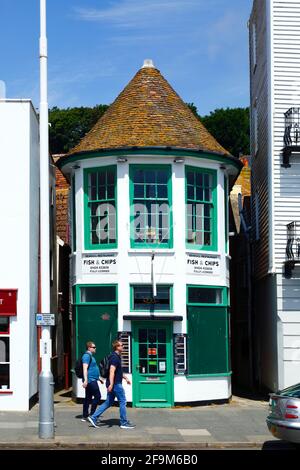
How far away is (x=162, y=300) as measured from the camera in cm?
2255

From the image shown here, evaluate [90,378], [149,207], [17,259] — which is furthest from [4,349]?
[149,207]

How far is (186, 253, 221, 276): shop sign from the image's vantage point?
2284cm

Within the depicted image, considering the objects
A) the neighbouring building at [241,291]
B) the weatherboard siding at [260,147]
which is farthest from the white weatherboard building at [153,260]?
the neighbouring building at [241,291]

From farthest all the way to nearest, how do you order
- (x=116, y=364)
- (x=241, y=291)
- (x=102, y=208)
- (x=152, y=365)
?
(x=241, y=291), (x=102, y=208), (x=152, y=365), (x=116, y=364)

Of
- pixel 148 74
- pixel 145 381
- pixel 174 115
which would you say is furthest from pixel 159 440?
pixel 148 74

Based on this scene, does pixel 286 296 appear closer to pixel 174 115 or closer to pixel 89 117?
pixel 174 115

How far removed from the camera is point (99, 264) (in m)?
22.9

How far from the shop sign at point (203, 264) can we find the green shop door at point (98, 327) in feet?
7.46

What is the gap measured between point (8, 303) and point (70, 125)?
57.1m

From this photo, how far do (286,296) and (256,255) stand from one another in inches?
177

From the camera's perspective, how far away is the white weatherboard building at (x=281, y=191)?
2323 cm

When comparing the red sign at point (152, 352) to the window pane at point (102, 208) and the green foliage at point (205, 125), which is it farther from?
the green foliage at point (205, 125)

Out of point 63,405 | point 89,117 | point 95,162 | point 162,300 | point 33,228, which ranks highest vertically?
point 89,117

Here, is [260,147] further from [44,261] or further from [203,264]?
[44,261]
